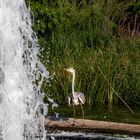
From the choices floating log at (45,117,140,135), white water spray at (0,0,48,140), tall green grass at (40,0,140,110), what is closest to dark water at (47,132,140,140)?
floating log at (45,117,140,135)

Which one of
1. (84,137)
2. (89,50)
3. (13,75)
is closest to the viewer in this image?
(13,75)

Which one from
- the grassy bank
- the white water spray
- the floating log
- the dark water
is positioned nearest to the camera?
the white water spray

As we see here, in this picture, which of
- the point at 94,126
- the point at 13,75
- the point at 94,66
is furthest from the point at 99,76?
the point at 13,75

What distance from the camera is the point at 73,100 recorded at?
10414 millimetres

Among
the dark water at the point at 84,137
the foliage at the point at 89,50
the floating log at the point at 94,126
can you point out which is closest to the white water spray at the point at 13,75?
the dark water at the point at 84,137

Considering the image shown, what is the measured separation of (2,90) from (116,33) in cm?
856

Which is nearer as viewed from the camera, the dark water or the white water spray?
the white water spray

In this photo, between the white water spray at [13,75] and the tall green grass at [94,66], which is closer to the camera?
the white water spray at [13,75]

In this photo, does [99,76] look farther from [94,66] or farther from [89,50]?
[89,50]

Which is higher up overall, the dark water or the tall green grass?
the tall green grass

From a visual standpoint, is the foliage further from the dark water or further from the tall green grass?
the dark water

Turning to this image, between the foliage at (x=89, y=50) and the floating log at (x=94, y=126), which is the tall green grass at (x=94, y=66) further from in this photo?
the floating log at (x=94, y=126)

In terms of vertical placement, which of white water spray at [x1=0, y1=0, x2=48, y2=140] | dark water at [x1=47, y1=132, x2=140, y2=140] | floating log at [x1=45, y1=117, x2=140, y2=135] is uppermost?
white water spray at [x1=0, y1=0, x2=48, y2=140]

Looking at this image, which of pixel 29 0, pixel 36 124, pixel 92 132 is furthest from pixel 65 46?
pixel 36 124
